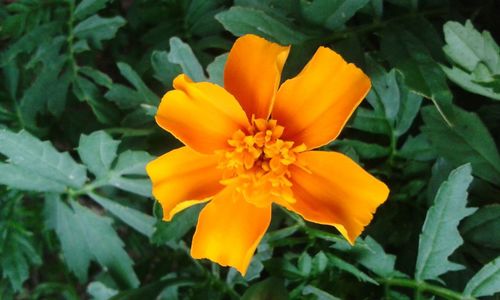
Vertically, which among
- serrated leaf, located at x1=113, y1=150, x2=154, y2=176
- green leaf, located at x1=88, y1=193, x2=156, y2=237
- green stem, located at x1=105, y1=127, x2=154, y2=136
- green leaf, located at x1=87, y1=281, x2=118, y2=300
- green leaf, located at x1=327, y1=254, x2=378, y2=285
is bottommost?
green leaf, located at x1=87, y1=281, x2=118, y2=300

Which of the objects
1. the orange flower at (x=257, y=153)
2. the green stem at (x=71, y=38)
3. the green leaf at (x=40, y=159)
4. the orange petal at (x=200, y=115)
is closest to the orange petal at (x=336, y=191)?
the orange flower at (x=257, y=153)

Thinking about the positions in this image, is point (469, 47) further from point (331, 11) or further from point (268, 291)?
point (268, 291)

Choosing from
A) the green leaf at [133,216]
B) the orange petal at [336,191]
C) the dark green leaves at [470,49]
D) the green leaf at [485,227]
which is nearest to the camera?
the orange petal at [336,191]

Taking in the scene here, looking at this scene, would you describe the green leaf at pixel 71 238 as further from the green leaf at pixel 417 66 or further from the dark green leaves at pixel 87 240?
the green leaf at pixel 417 66

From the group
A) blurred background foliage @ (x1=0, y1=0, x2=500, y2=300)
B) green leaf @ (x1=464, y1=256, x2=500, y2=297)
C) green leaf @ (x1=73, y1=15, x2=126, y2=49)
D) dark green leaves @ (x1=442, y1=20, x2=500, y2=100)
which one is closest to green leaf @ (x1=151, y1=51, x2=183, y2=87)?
blurred background foliage @ (x1=0, y1=0, x2=500, y2=300)

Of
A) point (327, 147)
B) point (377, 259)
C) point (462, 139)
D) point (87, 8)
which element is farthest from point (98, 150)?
point (462, 139)

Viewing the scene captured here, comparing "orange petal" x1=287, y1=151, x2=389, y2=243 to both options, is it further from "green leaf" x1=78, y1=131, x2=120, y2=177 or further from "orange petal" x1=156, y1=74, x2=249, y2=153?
"green leaf" x1=78, y1=131, x2=120, y2=177
